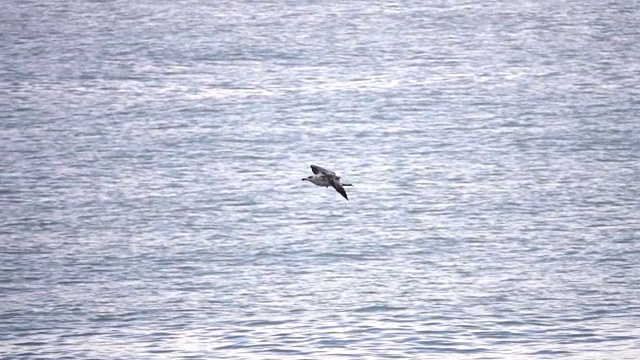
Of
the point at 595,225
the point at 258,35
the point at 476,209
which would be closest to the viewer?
the point at 595,225

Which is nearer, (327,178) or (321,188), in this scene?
(327,178)

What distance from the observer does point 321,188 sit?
6688cm

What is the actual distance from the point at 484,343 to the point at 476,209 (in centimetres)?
1965

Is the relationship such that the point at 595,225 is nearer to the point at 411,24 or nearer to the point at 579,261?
the point at 579,261

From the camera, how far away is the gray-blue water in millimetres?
44344

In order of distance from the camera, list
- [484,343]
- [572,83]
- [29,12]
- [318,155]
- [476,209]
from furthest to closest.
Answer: [29,12] < [572,83] < [318,155] < [476,209] < [484,343]

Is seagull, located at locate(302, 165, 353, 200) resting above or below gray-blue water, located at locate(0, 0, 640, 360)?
above

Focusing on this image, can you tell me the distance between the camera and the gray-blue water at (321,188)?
145 feet

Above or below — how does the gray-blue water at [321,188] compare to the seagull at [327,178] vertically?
below

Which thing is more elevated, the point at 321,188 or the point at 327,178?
the point at 327,178

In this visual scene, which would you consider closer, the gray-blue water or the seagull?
the seagull

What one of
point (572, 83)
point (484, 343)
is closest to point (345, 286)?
point (484, 343)

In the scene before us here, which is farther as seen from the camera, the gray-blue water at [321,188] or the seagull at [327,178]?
the gray-blue water at [321,188]

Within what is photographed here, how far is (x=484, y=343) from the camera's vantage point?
136 feet
